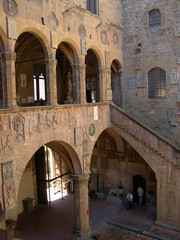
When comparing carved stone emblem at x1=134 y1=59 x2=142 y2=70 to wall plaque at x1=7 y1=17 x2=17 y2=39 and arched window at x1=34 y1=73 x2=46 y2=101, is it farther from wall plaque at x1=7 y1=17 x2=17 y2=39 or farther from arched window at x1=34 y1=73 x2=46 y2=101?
wall plaque at x1=7 y1=17 x2=17 y2=39

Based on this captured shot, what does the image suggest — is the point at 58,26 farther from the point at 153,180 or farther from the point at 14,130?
the point at 153,180

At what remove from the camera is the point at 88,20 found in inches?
522

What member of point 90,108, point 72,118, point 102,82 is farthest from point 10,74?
point 102,82

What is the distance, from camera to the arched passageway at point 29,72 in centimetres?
1439

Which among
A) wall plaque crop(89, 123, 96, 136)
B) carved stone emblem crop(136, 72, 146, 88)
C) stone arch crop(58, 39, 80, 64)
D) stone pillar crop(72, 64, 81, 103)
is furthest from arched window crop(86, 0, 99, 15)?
wall plaque crop(89, 123, 96, 136)

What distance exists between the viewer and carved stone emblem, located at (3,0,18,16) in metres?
9.11

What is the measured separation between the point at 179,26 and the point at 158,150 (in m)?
6.89

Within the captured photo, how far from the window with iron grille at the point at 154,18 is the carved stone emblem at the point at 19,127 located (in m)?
10.3

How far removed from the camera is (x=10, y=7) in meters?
9.28

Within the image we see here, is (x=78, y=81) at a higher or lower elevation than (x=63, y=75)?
lower

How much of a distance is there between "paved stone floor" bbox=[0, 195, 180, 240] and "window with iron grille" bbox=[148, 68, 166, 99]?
6743mm

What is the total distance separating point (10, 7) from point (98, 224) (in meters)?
11.1

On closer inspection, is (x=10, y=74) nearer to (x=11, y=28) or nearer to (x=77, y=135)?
(x=11, y=28)

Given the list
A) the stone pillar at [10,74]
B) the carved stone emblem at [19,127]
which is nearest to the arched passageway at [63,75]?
the carved stone emblem at [19,127]
